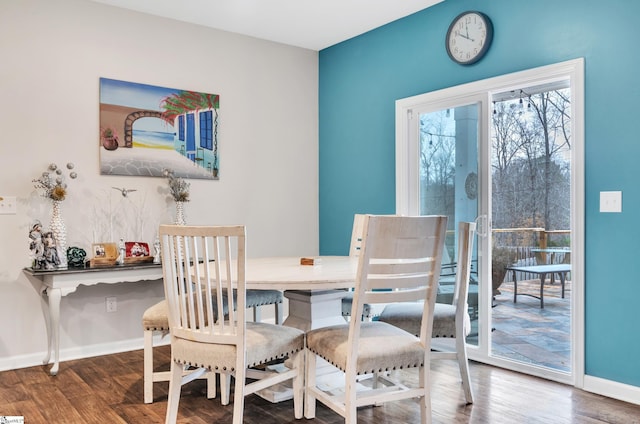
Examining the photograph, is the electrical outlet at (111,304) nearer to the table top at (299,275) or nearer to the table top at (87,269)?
the table top at (87,269)

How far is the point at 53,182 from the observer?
366 centimetres

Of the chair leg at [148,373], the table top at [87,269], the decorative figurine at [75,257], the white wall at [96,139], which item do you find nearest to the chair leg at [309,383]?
the chair leg at [148,373]

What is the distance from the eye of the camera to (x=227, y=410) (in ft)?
8.96

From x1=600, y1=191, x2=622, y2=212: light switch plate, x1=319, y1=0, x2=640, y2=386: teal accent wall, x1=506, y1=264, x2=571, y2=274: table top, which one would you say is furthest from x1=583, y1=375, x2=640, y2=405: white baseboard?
x1=506, y1=264, x2=571, y2=274: table top

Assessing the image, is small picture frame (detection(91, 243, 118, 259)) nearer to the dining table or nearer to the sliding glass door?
Answer: the dining table

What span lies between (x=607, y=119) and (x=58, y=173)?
11.5 feet

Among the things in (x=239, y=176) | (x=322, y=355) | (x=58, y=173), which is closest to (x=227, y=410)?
(x=322, y=355)

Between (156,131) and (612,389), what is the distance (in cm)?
356

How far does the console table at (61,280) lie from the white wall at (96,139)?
120 millimetres

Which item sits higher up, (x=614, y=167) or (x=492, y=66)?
(x=492, y=66)

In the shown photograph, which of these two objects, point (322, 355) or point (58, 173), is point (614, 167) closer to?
point (322, 355)

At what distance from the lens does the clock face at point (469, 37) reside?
3.58 meters

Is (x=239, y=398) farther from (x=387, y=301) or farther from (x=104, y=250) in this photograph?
(x=104, y=250)

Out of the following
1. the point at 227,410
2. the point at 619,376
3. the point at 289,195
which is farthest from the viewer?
the point at 289,195
